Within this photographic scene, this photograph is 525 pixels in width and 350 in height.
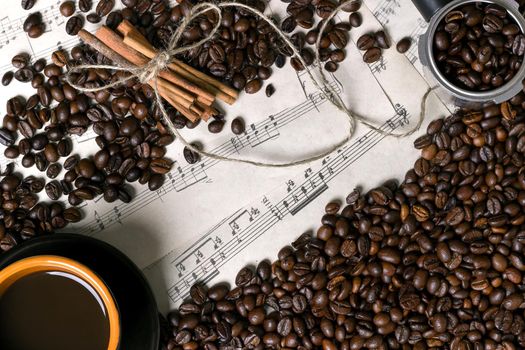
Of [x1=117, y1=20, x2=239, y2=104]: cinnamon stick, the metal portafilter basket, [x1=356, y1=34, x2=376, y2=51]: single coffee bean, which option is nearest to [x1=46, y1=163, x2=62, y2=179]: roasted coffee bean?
[x1=117, y1=20, x2=239, y2=104]: cinnamon stick

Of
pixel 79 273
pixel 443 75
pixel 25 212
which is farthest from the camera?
pixel 25 212

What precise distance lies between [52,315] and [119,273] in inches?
6.8

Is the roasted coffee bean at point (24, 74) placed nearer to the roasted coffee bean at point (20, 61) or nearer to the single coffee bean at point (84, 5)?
the roasted coffee bean at point (20, 61)

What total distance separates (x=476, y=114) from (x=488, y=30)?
207 millimetres

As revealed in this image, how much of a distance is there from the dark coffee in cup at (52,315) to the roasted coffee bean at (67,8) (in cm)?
67

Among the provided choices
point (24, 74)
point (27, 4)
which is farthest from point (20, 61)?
point (27, 4)

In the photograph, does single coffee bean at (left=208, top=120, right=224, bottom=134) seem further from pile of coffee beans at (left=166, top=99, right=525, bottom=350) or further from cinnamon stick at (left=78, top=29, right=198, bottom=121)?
pile of coffee beans at (left=166, top=99, right=525, bottom=350)

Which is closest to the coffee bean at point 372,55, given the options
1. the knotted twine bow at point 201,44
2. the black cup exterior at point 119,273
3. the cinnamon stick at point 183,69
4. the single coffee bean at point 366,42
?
the single coffee bean at point 366,42

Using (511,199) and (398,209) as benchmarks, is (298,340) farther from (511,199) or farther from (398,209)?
(511,199)

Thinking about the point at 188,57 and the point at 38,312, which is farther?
the point at 188,57

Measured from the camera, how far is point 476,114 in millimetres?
1607

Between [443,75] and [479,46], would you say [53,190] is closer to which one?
[443,75]

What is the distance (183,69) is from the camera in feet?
5.21

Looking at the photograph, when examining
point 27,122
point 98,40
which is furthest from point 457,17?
point 27,122
